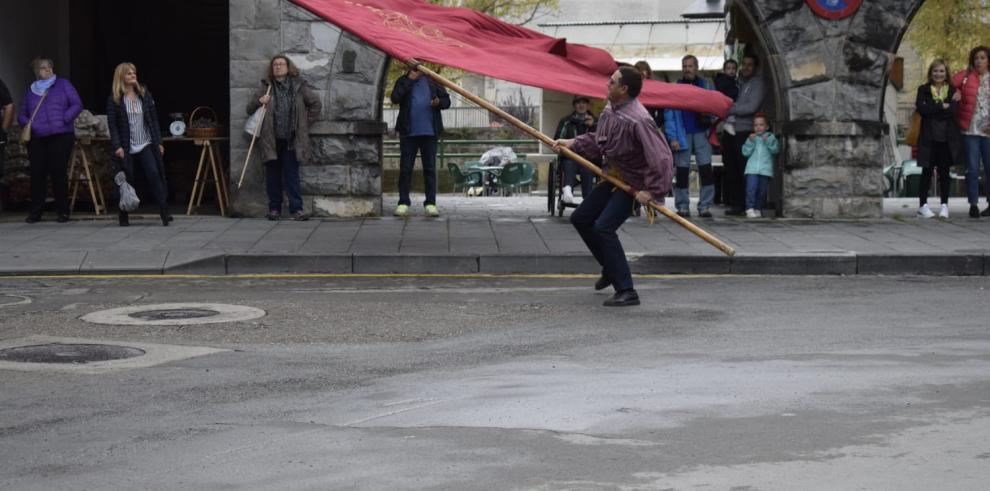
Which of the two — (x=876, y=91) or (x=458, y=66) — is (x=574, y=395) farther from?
(x=876, y=91)

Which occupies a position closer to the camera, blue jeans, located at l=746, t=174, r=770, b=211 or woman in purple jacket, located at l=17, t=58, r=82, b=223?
woman in purple jacket, located at l=17, t=58, r=82, b=223

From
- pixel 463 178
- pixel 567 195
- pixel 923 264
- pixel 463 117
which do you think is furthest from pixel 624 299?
pixel 463 117

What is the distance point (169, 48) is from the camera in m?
23.5

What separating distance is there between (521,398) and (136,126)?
1045cm

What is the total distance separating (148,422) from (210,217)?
11383mm

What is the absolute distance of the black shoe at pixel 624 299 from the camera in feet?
36.4

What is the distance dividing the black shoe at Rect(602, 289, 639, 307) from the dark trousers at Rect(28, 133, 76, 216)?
8330 mm

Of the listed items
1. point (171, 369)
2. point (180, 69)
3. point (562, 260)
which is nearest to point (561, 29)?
point (180, 69)

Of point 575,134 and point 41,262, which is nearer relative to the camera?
point 41,262

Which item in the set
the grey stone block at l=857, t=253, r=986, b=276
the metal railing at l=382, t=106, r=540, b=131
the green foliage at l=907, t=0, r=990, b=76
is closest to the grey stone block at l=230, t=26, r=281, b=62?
the grey stone block at l=857, t=253, r=986, b=276

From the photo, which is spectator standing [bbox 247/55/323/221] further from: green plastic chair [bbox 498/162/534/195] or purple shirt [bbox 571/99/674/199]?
green plastic chair [bbox 498/162/534/195]

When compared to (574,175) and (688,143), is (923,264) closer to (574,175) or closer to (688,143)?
(688,143)

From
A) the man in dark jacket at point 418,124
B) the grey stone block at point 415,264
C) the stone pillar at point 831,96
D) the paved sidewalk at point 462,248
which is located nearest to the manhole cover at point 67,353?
the paved sidewalk at point 462,248

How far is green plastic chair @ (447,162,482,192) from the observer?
103 ft
